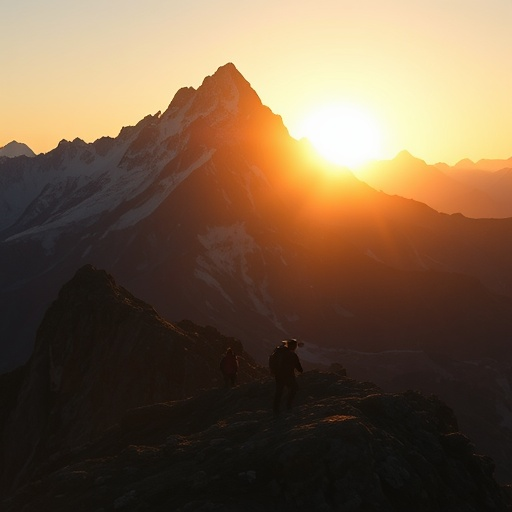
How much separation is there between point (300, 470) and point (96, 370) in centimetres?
4013

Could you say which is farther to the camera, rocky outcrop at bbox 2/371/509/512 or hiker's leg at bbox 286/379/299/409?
hiker's leg at bbox 286/379/299/409

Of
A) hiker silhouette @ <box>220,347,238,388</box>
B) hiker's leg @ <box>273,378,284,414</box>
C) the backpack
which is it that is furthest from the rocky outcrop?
hiker silhouette @ <box>220,347,238,388</box>

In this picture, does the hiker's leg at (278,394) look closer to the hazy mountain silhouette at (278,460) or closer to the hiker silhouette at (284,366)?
the hiker silhouette at (284,366)

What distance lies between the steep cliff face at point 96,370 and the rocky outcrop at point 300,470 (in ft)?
83.3

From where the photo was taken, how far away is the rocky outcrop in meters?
18.7

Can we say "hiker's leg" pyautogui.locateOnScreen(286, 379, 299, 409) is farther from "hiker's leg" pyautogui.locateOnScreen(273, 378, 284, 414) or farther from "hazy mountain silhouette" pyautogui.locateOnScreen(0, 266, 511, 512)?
"hazy mountain silhouette" pyautogui.locateOnScreen(0, 266, 511, 512)

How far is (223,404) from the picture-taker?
30.5 metres

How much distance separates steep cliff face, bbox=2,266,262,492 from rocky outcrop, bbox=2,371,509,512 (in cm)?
2539

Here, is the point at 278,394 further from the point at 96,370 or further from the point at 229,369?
the point at 96,370

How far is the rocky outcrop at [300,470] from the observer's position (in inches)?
736

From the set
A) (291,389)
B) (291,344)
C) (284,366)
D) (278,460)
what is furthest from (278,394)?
(278,460)

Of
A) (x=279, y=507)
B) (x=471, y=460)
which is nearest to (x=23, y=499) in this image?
(x=279, y=507)

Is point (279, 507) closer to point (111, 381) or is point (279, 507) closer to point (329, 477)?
point (329, 477)

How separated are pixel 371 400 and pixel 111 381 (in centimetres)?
3394
